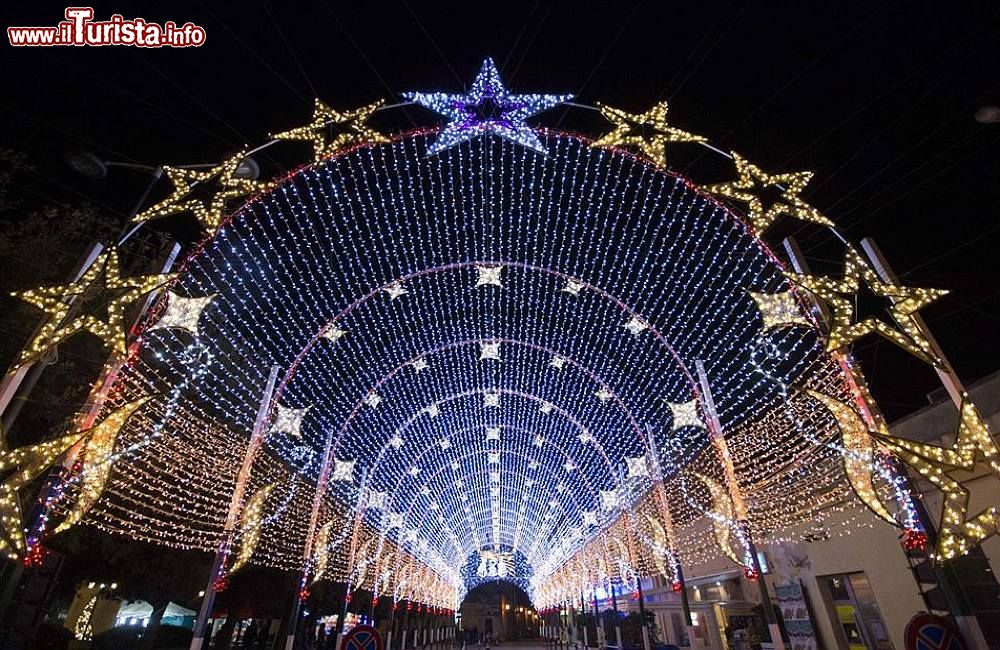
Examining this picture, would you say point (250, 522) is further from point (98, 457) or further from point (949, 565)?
point (949, 565)

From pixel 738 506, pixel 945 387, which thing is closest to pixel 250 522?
pixel 738 506

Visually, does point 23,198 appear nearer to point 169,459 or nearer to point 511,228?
point 169,459

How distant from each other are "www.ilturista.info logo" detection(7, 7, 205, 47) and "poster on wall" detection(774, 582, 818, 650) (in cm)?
2097

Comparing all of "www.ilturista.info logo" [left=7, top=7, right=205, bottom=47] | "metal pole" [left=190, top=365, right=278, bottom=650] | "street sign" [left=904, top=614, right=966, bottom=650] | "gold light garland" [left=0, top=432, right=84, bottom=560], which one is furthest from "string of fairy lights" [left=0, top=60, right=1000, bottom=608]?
"www.ilturista.info logo" [left=7, top=7, right=205, bottom=47]

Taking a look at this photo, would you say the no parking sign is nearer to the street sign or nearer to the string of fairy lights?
the string of fairy lights

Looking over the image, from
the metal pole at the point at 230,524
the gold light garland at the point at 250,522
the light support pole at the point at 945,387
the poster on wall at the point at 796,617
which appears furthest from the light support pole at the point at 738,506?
the gold light garland at the point at 250,522

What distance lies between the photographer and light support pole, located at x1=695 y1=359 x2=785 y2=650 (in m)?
8.70

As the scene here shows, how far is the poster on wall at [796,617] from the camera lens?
1459cm

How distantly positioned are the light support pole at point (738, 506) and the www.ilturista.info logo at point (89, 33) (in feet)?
40.7

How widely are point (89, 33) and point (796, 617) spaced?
22.3 m

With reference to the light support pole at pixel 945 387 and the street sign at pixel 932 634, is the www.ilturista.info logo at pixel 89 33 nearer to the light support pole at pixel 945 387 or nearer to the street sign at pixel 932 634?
the light support pole at pixel 945 387

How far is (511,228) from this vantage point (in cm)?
1150

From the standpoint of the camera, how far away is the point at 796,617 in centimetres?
1519

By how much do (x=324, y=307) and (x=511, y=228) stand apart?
5821 mm
